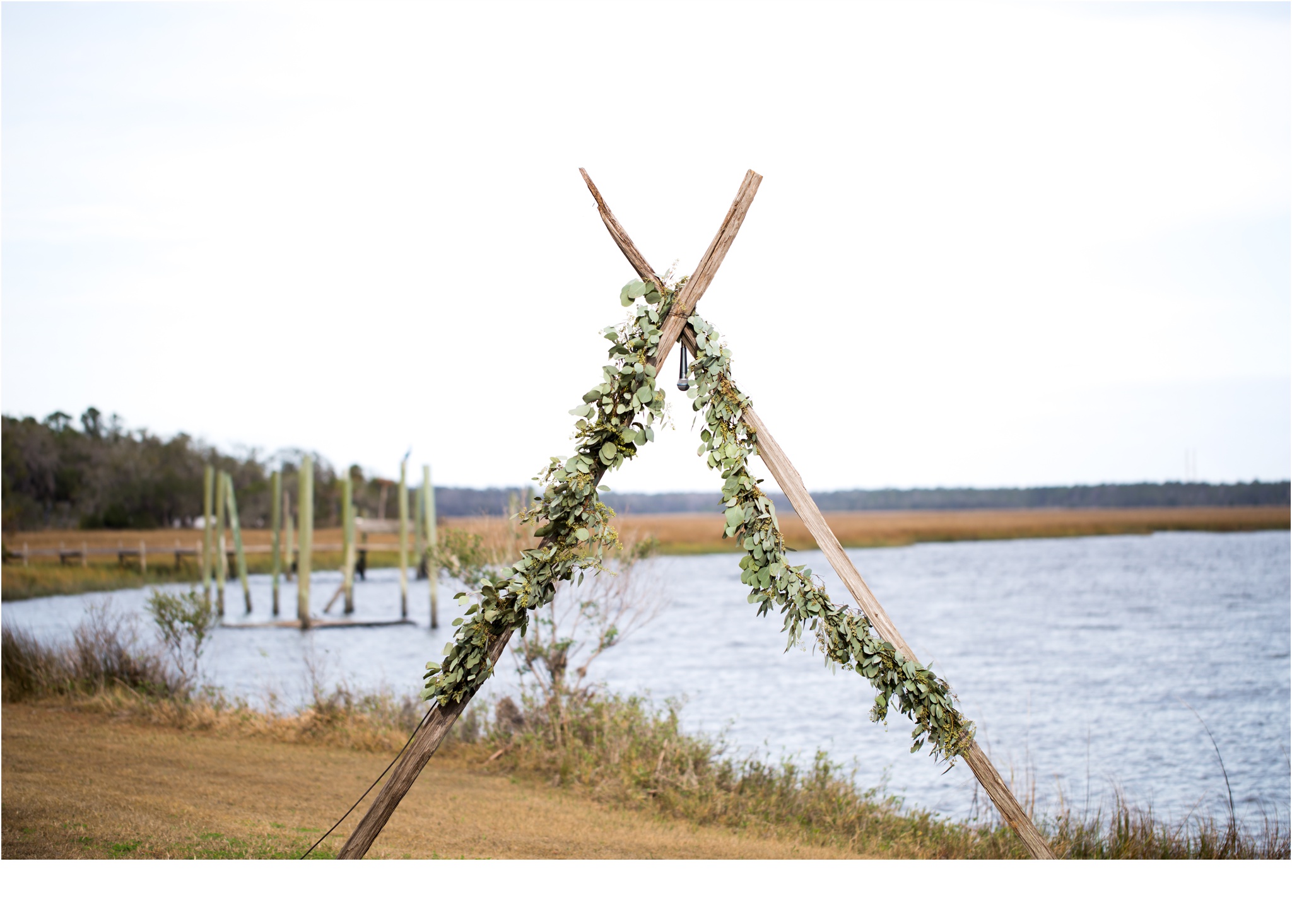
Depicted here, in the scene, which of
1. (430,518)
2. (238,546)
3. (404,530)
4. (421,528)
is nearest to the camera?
(430,518)

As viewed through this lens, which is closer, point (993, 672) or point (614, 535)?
point (614, 535)

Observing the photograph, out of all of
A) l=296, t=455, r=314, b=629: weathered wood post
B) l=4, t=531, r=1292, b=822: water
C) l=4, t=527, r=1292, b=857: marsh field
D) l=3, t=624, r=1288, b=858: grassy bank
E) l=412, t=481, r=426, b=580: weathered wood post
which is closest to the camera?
l=3, t=624, r=1288, b=858: grassy bank

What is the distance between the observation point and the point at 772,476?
3.40 m

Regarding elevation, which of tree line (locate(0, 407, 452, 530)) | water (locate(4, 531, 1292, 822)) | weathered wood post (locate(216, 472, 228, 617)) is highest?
tree line (locate(0, 407, 452, 530))

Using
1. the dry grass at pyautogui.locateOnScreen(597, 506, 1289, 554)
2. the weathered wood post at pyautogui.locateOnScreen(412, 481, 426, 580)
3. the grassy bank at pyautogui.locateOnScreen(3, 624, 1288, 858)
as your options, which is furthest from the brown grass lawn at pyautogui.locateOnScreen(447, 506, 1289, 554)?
the grassy bank at pyautogui.locateOnScreen(3, 624, 1288, 858)

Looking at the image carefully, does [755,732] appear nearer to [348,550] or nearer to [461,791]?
[461,791]

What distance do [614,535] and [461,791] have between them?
11.5ft

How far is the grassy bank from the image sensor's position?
4.88m

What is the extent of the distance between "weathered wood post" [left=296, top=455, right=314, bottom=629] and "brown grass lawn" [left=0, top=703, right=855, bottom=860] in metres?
7.55

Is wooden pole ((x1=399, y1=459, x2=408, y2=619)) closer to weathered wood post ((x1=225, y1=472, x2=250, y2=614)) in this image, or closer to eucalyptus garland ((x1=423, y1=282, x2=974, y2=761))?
weathered wood post ((x1=225, y1=472, x2=250, y2=614))

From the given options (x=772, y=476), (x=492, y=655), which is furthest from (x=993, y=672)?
(x=492, y=655)

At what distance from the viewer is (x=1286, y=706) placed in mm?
12750
